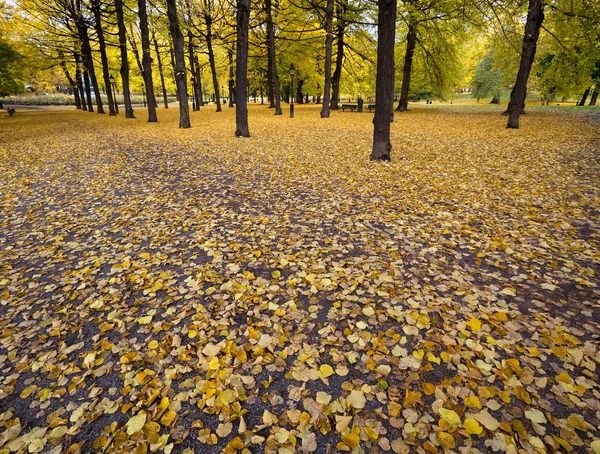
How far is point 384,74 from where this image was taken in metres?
9.12

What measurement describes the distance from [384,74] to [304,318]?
8.33 meters

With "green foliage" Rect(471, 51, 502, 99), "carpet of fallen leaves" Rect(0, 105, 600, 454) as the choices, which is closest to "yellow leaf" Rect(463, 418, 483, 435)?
"carpet of fallen leaves" Rect(0, 105, 600, 454)

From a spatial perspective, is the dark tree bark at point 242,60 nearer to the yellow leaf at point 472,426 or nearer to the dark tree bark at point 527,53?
the dark tree bark at point 527,53

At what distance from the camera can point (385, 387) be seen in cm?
254

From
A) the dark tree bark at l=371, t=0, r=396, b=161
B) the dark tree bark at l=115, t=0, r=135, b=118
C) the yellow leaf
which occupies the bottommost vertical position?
the yellow leaf

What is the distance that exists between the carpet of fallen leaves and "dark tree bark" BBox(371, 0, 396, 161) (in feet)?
8.15

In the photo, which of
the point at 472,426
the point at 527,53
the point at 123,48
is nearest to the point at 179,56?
the point at 123,48

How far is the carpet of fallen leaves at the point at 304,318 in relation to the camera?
2271 mm

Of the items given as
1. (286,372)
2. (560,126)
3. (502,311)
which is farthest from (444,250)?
(560,126)

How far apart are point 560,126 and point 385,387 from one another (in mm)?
19147

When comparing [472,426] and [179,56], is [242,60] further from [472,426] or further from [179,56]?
[472,426]

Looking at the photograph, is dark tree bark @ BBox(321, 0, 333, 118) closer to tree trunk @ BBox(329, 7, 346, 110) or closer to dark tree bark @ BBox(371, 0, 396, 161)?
tree trunk @ BBox(329, 7, 346, 110)

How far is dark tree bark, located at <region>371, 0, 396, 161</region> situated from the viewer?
863 centimetres

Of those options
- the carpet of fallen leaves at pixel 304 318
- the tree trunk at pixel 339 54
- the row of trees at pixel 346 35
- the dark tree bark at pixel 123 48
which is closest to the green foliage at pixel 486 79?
the row of trees at pixel 346 35
